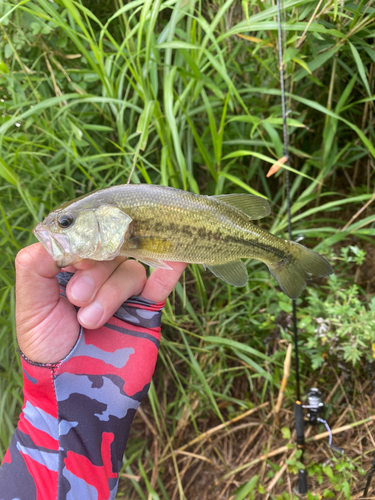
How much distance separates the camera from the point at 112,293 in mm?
1609

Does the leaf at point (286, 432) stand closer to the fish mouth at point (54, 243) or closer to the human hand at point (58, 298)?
the human hand at point (58, 298)

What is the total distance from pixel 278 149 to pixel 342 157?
0.77 metres

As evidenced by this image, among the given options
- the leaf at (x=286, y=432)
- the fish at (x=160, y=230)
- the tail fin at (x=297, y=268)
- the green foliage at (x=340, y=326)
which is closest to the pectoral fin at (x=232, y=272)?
the fish at (x=160, y=230)

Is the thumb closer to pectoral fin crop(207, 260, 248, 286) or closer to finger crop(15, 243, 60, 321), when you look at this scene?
finger crop(15, 243, 60, 321)

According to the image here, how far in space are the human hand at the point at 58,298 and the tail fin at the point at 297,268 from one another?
1.61ft

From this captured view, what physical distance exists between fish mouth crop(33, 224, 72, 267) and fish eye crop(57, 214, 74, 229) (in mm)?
42

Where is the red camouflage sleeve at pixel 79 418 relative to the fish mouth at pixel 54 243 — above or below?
below

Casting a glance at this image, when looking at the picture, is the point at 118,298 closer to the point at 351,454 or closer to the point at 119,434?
the point at 119,434

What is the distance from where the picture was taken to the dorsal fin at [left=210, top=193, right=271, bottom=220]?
1.60 meters

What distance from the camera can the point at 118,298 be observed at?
163cm

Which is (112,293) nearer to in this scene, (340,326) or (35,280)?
(35,280)

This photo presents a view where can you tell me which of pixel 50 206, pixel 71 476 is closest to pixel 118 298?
pixel 71 476

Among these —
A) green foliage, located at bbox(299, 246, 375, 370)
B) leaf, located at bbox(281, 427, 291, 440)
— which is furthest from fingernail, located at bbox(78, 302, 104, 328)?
leaf, located at bbox(281, 427, 291, 440)

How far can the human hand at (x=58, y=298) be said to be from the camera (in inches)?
57.7
